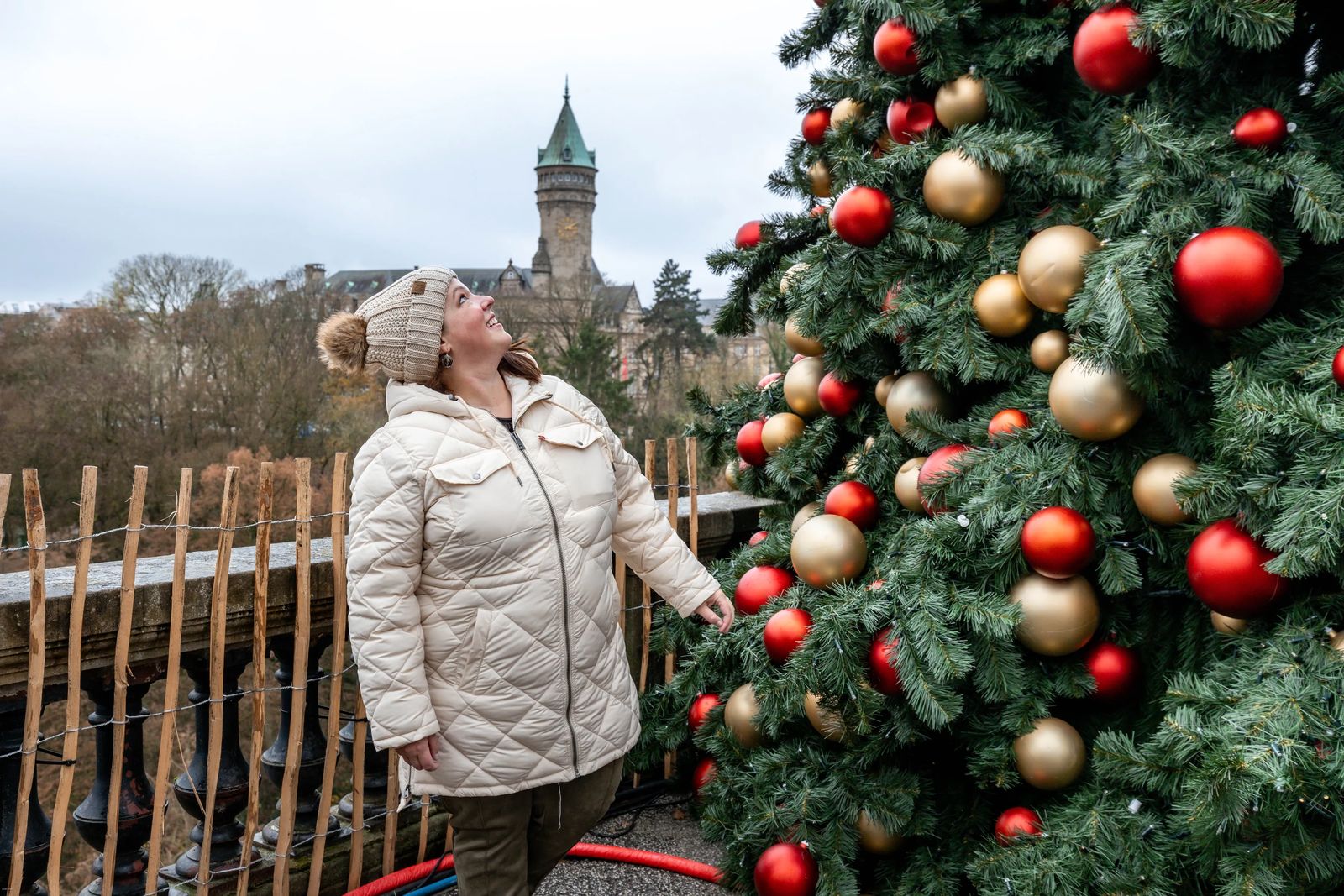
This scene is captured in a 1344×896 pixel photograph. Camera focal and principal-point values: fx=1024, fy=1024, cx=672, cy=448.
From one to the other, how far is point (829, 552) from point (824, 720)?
0.46 meters

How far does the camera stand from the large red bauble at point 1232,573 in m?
1.96

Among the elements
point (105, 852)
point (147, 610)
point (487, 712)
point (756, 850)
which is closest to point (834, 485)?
point (756, 850)

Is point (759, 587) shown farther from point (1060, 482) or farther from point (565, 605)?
point (1060, 482)

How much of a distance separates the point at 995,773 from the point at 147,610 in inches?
84.8

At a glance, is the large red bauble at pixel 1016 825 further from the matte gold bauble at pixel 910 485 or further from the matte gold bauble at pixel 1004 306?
the matte gold bauble at pixel 1004 306

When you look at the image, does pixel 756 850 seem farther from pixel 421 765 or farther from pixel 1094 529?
pixel 1094 529

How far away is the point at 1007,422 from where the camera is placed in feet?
8.44

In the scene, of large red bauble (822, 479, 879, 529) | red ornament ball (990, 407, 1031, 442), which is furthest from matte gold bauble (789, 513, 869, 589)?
red ornament ball (990, 407, 1031, 442)

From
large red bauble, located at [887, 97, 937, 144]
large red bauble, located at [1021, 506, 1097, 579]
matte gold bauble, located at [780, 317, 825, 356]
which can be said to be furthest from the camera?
matte gold bauble, located at [780, 317, 825, 356]

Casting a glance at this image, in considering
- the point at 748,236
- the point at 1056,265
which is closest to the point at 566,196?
the point at 748,236

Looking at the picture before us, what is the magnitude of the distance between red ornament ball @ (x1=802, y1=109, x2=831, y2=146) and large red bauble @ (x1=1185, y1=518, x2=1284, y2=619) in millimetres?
2058

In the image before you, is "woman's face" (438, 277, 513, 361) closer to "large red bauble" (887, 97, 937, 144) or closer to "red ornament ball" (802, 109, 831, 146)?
"large red bauble" (887, 97, 937, 144)

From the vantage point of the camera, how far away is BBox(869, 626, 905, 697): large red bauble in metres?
2.43

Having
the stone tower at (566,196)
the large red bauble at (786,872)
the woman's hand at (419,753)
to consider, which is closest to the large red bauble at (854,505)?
the large red bauble at (786,872)
